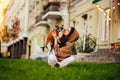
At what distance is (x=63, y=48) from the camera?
14.1m

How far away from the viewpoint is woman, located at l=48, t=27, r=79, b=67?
13969 millimetres

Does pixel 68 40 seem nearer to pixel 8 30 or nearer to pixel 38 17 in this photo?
pixel 38 17

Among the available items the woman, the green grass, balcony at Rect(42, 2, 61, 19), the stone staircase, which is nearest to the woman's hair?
the woman

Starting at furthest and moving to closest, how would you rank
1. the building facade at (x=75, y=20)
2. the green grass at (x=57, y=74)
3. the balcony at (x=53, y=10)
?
the balcony at (x=53, y=10), the building facade at (x=75, y=20), the green grass at (x=57, y=74)

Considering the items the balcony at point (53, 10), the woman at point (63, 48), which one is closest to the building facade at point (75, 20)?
the balcony at point (53, 10)

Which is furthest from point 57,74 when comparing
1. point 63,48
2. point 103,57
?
point 103,57

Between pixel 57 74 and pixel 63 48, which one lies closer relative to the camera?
pixel 57 74

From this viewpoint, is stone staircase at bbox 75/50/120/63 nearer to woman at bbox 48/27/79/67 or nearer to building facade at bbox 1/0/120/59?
building facade at bbox 1/0/120/59

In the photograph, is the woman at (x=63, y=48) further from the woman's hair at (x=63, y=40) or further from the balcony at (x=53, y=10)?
the balcony at (x=53, y=10)

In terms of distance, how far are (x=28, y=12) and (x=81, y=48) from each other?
3472cm

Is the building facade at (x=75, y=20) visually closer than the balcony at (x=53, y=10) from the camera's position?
Yes

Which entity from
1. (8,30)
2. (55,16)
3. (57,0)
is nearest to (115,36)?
(55,16)

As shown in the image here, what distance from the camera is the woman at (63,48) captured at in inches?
550

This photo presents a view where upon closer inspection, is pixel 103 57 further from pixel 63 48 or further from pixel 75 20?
pixel 75 20
